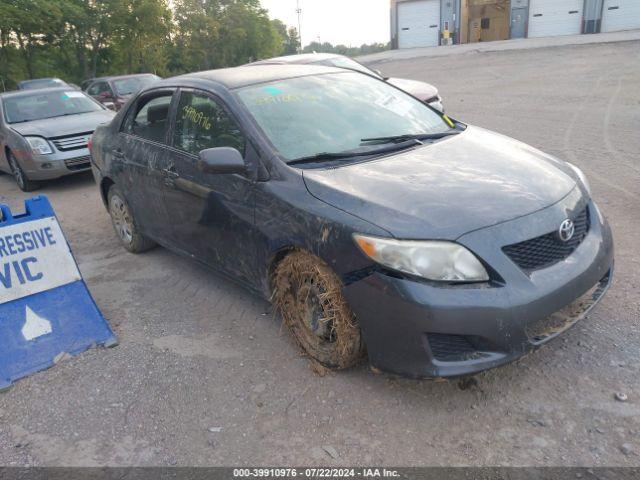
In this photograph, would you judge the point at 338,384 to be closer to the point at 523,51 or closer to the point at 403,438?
the point at 403,438

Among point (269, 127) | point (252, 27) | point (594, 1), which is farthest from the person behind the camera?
point (252, 27)

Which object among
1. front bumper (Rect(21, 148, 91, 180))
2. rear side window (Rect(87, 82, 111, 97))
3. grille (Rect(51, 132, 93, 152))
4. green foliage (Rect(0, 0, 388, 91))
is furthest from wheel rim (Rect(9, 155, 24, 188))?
green foliage (Rect(0, 0, 388, 91))

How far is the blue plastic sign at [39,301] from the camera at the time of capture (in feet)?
11.7

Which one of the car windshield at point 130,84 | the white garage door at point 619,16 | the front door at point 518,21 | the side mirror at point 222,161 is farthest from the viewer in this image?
the front door at point 518,21

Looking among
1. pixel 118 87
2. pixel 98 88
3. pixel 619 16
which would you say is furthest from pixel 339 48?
pixel 118 87

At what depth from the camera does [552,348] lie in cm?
319

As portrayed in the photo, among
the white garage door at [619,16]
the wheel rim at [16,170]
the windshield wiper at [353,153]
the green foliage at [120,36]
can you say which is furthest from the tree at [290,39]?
the windshield wiper at [353,153]

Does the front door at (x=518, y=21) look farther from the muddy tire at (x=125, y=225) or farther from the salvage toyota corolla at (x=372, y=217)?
the muddy tire at (x=125, y=225)

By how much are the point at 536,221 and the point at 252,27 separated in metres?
44.6

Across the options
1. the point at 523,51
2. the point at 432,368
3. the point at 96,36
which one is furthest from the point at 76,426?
the point at 96,36

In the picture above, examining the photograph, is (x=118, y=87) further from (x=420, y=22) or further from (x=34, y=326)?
(x=420, y=22)

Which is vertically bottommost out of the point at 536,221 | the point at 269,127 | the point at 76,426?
the point at 76,426

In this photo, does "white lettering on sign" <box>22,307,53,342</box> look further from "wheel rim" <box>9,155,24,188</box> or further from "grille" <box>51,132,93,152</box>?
"wheel rim" <box>9,155,24,188</box>

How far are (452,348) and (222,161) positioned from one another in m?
1.73
